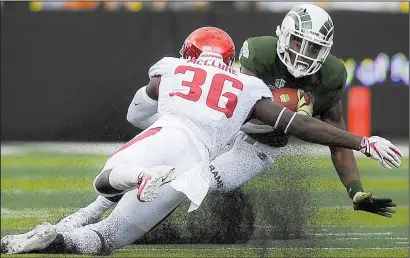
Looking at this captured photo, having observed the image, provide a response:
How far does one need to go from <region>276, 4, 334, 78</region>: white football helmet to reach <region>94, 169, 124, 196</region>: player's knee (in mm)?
1771

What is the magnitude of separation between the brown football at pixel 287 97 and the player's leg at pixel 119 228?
1.45m

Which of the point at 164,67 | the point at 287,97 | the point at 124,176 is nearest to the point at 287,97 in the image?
the point at 287,97

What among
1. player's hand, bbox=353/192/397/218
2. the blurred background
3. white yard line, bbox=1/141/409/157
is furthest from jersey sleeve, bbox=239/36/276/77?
white yard line, bbox=1/141/409/157

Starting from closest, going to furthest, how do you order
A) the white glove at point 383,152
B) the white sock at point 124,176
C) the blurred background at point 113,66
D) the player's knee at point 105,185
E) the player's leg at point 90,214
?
1. the white sock at point 124,176
2. the player's knee at point 105,185
3. the white glove at point 383,152
4. the player's leg at point 90,214
5. the blurred background at point 113,66

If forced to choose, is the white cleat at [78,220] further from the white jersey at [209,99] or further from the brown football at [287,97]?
the brown football at [287,97]

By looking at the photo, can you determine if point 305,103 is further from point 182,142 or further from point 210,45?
point 182,142

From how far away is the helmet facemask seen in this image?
6801 millimetres

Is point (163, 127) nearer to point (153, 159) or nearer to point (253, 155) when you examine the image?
point (153, 159)

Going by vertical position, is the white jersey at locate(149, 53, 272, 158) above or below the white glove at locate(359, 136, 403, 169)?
above

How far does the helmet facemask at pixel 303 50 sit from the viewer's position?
6.80 meters

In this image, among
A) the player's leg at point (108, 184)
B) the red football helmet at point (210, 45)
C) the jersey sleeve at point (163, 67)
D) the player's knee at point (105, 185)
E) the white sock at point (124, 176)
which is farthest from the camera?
the red football helmet at point (210, 45)

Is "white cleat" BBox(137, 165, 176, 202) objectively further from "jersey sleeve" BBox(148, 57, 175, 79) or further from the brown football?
the brown football

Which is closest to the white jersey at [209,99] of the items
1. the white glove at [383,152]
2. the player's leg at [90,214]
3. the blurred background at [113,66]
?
the white glove at [383,152]

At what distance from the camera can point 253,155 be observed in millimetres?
7422
